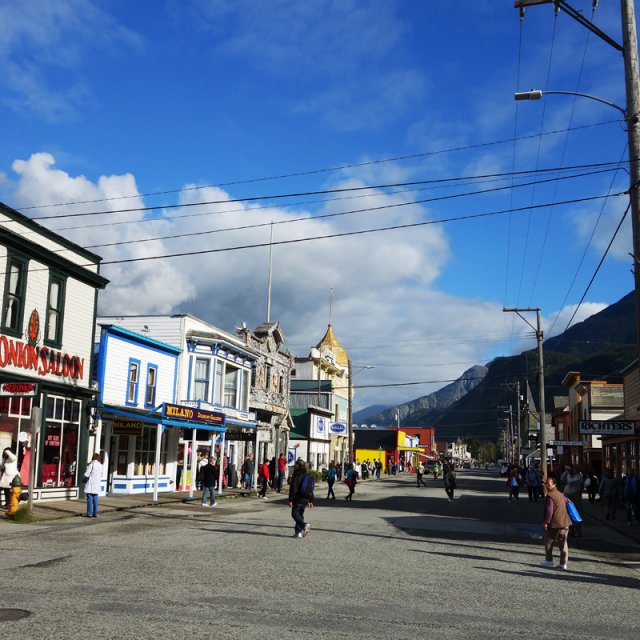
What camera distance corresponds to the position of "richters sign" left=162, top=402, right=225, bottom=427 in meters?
26.3

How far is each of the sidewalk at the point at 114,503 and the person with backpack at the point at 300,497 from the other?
6.56 metres

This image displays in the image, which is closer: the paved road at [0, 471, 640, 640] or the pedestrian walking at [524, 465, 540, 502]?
the paved road at [0, 471, 640, 640]

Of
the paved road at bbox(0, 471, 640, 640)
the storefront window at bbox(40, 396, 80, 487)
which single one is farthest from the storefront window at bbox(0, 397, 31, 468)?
the paved road at bbox(0, 471, 640, 640)

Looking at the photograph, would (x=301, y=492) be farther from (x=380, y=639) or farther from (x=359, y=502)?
(x=359, y=502)

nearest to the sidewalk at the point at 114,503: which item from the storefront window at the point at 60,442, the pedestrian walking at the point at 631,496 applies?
the storefront window at the point at 60,442

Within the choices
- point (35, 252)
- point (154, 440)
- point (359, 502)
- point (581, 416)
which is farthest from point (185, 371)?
point (581, 416)

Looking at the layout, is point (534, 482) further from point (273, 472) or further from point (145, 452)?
point (145, 452)

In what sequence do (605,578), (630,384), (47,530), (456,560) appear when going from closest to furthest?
(605,578) → (456,560) → (47,530) → (630,384)

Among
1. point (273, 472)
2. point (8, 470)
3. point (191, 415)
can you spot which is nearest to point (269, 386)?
point (273, 472)

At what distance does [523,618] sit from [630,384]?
1186 inches

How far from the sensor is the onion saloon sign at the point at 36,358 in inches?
836

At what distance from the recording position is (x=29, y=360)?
22266 millimetres

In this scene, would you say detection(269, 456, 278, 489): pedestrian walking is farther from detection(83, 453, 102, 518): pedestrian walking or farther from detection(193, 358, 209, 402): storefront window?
detection(83, 453, 102, 518): pedestrian walking

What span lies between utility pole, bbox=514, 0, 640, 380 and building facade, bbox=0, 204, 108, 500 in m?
15.2
